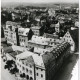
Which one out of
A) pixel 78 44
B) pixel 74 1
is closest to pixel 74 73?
pixel 78 44

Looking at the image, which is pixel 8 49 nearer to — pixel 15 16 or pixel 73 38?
pixel 15 16

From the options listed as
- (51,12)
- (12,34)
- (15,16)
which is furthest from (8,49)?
(51,12)

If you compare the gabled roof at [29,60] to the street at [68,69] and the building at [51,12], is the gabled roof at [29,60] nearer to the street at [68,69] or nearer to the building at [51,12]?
the street at [68,69]

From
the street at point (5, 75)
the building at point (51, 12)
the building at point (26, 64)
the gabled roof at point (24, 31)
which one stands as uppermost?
the building at point (51, 12)

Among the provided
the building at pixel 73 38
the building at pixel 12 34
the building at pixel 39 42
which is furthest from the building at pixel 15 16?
the building at pixel 73 38

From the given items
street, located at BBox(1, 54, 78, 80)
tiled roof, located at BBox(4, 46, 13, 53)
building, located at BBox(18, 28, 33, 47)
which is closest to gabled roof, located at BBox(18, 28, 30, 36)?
building, located at BBox(18, 28, 33, 47)
